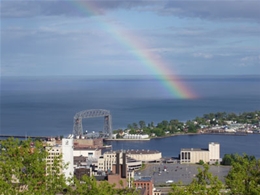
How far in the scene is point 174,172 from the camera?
17266mm

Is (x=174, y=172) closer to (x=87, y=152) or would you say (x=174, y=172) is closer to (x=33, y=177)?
(x=87, y=152)

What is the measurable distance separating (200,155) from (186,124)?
8870 mm

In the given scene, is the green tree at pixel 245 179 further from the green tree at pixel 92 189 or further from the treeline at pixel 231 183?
the green tree at pixel 92 189

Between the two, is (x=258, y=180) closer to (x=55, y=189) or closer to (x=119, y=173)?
(x=55, y=189)

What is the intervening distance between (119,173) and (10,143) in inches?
302

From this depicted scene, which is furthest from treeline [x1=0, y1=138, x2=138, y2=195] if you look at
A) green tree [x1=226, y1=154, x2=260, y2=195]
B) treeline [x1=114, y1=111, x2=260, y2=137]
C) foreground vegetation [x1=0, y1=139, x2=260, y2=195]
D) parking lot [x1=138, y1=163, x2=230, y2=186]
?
treeline [x1=114, y1=111, x2=260, y2=137]

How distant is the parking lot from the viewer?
52.1 feet

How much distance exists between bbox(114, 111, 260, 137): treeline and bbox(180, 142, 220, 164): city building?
240 inches

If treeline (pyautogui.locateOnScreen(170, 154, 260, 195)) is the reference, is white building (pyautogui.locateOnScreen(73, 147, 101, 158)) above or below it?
above

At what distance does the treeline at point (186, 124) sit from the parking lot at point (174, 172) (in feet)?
24.1


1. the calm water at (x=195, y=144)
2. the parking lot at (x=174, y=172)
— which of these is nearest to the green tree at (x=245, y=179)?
the parking lot at (x=174, y=172)

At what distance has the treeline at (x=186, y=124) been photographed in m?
27.0

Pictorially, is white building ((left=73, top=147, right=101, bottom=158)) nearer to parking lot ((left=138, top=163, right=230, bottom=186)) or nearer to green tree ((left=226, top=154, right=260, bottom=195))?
parking lot ((left=138, top=163, right=230, bottom=186))

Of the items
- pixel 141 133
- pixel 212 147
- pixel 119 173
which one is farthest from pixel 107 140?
pixel 119 173
